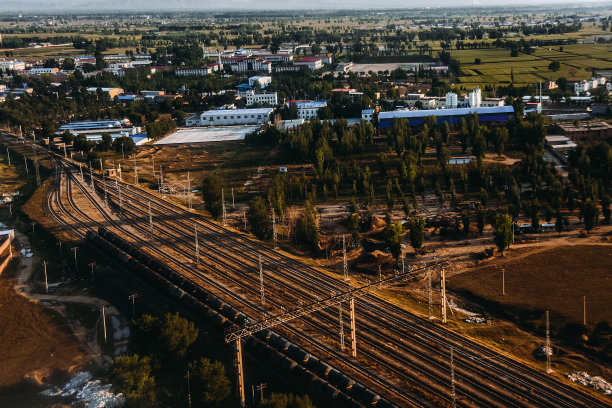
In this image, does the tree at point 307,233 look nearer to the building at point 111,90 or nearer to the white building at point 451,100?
the white building at point 451,100

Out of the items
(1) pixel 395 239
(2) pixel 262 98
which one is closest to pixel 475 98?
(2) pixel 262 98

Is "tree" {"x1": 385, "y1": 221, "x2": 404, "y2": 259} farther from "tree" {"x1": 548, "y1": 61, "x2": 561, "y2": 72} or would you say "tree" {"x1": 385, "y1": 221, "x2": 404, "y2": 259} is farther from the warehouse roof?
"tree" {"x1": 548, "y1": 61, "x2": 561, "y2": 72}

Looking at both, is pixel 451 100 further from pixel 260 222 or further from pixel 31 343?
pixel 31 343

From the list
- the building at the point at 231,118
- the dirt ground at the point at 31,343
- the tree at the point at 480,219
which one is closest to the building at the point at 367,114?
the building at the point at 231,118

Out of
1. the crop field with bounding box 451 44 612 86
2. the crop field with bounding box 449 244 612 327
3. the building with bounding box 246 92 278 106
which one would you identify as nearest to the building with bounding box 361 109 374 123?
the building with bounding box 246 92 278 106

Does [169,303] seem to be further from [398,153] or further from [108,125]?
[108,125]

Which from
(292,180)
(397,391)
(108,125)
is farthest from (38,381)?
(108,125)
